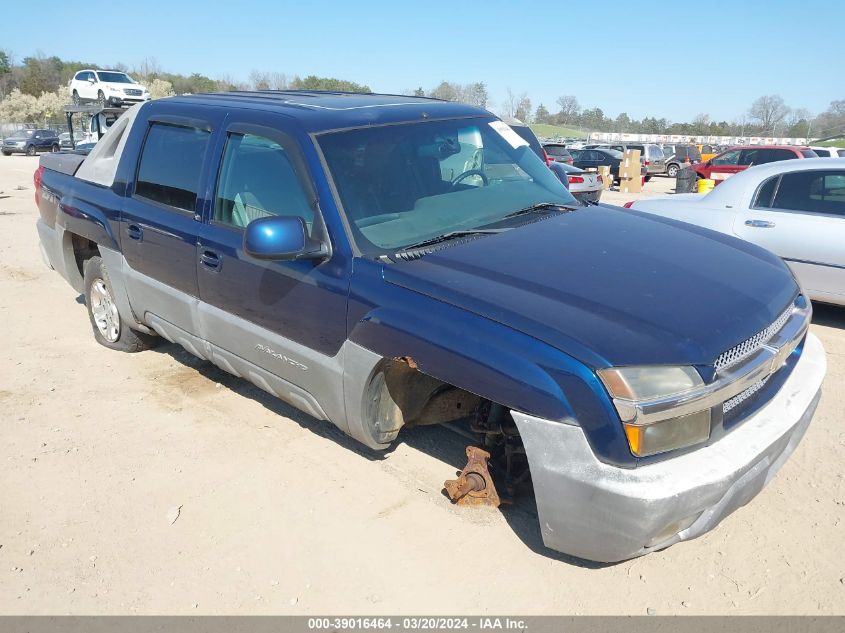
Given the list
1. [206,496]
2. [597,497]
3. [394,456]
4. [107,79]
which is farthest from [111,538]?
[107,79]

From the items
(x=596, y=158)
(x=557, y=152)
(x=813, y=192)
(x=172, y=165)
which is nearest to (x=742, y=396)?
(x=172, y=165)

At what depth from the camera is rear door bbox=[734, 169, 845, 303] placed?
5.50 metres

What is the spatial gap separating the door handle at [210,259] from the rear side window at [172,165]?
0.31m

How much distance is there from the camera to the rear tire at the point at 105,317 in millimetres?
5125

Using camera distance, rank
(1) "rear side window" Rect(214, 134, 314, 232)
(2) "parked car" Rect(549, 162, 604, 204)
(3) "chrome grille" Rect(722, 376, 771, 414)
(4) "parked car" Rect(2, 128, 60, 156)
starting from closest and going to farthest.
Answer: (3) "chrome grille" Rect(722, 376, 771, 414) → (1) "rear side window" Rect(214, 134, 314, 232) → (2) "parked car" Rect(549, 162, 604, 204) → (4) "parked car" Rect(2, 128, 60, 156)

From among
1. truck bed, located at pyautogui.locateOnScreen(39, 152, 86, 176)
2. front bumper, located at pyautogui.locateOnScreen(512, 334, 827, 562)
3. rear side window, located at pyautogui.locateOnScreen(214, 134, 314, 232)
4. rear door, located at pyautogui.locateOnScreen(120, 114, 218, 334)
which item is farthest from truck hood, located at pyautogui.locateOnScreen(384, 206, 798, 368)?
truck bed, located at pyautogui.locateOnScreen(39, 152, 86, 176)

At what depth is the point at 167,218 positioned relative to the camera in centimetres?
400

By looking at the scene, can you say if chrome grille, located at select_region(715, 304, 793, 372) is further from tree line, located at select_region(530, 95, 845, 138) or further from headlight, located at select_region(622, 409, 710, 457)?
tree line, located at select_region(530, 95, 845, 138)

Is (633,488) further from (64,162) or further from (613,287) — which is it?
(64,162)

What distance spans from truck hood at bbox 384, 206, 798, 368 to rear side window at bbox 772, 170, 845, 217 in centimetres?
285

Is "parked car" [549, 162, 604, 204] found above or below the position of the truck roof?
below

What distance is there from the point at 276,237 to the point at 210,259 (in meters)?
0.92

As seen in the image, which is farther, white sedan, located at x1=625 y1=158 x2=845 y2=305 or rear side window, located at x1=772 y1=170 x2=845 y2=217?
rear side window, located at x1=772 y1=170 x2=845 y2=217

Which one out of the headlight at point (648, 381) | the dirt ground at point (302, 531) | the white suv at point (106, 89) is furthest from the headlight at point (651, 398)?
the white suv at point (106, 89)
